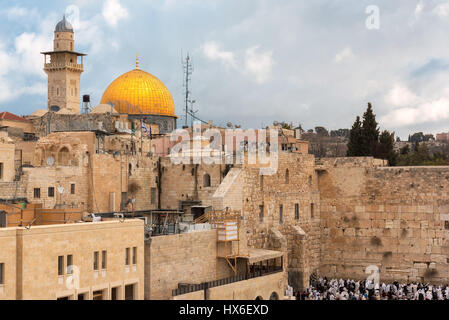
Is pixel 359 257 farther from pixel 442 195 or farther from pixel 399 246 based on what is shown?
pixel 442 195

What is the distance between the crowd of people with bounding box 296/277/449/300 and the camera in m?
30.8

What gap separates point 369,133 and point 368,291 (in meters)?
11.1

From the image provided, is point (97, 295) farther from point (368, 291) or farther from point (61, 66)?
point (61, 66)

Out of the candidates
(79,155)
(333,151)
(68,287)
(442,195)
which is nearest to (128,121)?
(79,155)

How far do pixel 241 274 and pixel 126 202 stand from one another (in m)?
6.04

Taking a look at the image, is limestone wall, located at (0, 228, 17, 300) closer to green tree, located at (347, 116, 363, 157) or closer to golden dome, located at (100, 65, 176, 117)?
golden dome, located at (100, 65, 176, 117)

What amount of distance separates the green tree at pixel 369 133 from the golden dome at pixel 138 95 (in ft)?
37.6

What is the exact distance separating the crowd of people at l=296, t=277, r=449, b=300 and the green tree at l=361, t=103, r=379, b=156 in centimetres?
902

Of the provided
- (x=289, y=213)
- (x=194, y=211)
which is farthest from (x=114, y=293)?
(x=289, y=213)

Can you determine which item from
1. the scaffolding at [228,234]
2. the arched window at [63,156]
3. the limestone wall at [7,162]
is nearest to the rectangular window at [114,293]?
the scaffolding at [228,234]

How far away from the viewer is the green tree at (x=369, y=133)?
40125mm

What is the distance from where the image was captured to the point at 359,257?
34.3 m

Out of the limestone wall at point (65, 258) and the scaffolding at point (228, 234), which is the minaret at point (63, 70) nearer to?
the scaffolding at point (228, 234)

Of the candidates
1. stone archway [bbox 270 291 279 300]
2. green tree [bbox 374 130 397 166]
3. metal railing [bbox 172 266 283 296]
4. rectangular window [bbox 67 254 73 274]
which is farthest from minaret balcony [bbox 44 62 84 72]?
rectangular window [bbox 67 254 73 274]
